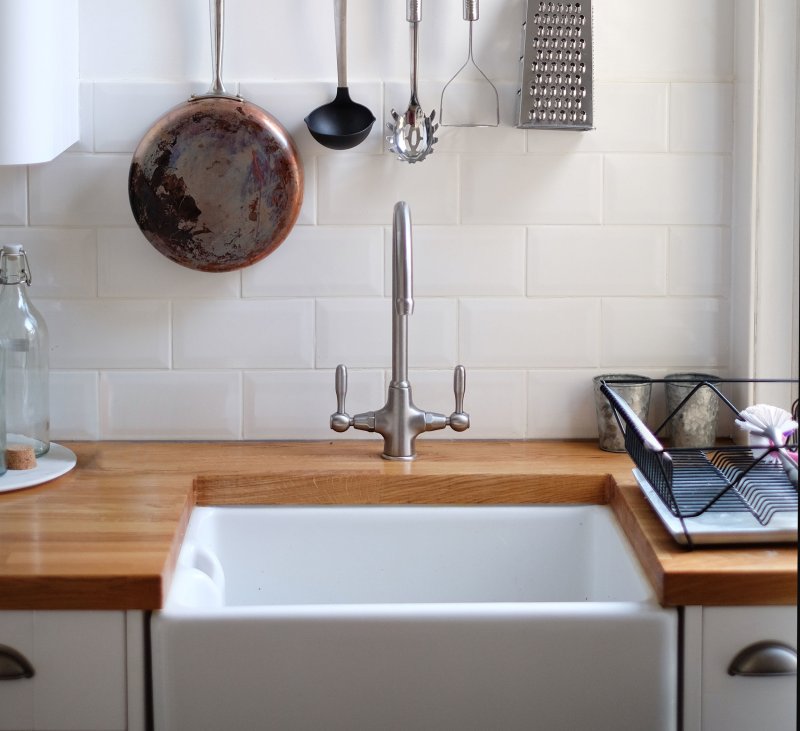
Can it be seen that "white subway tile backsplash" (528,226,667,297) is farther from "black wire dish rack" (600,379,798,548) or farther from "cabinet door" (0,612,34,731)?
"cabinet door" (0,612,34,731)

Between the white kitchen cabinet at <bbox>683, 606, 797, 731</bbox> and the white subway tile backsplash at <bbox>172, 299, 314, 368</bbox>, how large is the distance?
83cm

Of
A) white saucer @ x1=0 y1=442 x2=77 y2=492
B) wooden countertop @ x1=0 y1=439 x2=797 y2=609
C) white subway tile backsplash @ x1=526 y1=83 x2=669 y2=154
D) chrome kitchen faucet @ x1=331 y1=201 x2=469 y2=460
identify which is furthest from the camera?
white subway tile backsplash @ x1=526 y1=83 x2=669 y2=154

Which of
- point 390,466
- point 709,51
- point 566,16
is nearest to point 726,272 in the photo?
point 709,51

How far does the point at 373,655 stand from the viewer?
1.29m

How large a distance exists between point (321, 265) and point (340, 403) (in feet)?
0.83

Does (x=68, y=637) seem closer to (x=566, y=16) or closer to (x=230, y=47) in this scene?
(x=230, y=47)

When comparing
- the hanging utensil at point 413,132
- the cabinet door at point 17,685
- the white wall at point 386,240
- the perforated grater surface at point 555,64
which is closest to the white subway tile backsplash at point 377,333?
the white wall at point 386,240

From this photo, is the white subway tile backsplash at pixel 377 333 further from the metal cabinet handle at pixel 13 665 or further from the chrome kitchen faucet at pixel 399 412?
the metal cabinet handle at pixel 13 665

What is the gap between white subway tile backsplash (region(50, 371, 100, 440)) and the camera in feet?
6.15

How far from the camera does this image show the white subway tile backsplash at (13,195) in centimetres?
182

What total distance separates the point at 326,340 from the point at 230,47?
0.50 meters

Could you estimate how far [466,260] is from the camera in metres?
1.86

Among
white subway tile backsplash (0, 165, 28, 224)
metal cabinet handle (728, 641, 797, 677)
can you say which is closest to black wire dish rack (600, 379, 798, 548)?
metal cabinet handle (728, 641, 797, 677)

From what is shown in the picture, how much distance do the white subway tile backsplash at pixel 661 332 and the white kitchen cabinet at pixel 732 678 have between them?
2.16ft
